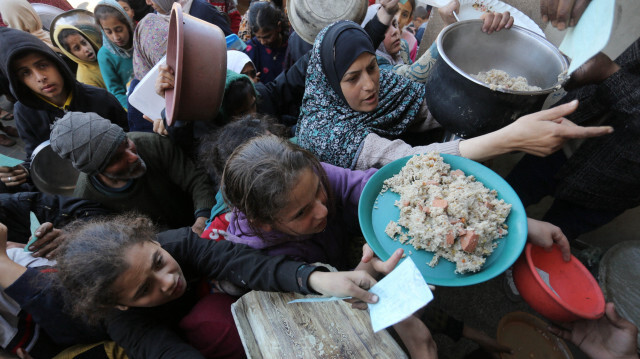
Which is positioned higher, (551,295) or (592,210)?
(551,295)

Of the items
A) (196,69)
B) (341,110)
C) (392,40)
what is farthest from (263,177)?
(392,40)

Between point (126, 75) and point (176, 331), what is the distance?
3321mm

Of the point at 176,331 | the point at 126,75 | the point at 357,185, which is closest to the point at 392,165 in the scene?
the point at 357,185

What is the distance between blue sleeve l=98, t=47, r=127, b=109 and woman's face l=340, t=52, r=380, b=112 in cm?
Result: 282

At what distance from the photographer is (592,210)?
6.60 ft

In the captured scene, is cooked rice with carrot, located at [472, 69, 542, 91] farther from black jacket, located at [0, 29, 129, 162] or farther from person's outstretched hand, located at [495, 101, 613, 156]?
black jacket, located at [0, 29, 129, 162]

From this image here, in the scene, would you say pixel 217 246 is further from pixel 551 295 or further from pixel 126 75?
pixel 126 75

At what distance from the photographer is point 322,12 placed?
2.60m

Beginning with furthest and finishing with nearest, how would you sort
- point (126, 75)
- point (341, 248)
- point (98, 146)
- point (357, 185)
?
point (126, 75), point (98, 146), point (341, 248), point (357, 185)

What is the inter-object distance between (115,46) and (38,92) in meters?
1.14

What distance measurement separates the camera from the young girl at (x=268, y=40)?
10.5ft

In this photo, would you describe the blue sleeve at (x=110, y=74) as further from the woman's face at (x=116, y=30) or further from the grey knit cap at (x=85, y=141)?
the grey knit cap at (x=85, y=141)

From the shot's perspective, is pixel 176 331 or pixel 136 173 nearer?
pixel 176 331

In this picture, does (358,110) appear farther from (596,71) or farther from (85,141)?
(85,141)
